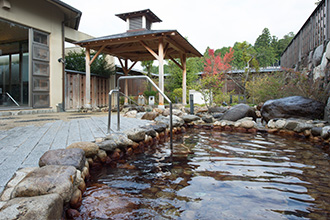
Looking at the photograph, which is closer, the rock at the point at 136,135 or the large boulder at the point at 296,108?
the rock at the point at 136,135

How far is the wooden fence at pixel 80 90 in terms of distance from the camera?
981 centimetres

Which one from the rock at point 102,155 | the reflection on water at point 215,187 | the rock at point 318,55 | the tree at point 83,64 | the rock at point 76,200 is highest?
the tree at point 83,64

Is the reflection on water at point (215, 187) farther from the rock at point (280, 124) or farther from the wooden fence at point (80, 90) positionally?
the wooden fence at point (80, 90)

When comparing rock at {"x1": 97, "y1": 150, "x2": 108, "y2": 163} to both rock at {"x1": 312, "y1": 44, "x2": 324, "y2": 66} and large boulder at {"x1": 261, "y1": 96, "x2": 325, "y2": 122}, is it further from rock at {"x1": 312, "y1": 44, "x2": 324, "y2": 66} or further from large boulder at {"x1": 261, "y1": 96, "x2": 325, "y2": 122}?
rock at {"x1": 312, "y1": 44, "x2": 324, "y2": 66}

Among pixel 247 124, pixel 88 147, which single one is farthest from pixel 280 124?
pixel 88 147

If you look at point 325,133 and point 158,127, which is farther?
point 158,127

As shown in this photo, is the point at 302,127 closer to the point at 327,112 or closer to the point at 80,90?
the point at 327,112

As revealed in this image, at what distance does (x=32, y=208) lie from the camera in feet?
3.90

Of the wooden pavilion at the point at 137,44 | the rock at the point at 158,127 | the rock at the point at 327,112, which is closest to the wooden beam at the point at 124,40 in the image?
the wooden pavilion at the point at 137,44

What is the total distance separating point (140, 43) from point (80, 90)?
4.03m

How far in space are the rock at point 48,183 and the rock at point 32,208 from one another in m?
0.11

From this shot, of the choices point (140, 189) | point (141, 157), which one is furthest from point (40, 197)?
point (141, 157)

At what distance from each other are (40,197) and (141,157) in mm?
2061

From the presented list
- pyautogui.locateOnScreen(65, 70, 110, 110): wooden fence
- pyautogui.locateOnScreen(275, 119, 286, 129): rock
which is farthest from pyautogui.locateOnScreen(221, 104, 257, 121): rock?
pyautogui.locateOnScreen(65, 70, 110, 110): wooden fence
